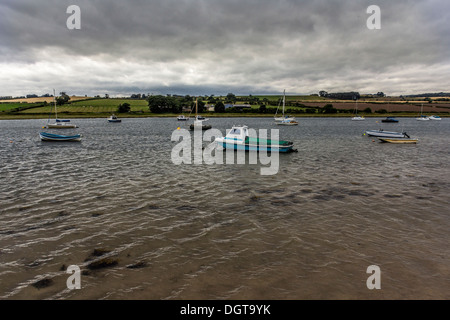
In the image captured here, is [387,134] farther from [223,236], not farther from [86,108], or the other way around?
[86,108]

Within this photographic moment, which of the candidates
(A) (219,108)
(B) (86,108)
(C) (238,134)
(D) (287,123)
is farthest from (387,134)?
(B) (86,108)

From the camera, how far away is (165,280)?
23.9 ft

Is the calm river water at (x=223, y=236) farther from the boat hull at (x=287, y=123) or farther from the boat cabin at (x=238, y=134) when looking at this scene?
the boat hull at (x=287, y=123)

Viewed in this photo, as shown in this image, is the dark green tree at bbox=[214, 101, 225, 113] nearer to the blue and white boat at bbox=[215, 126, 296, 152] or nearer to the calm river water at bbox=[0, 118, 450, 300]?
the blue and white boat at bbox=[215, 126, 296, 152]

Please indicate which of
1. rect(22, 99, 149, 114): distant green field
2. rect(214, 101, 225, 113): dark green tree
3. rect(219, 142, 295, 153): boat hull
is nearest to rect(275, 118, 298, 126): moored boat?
rect(219, 142, 295, 153): boat hull

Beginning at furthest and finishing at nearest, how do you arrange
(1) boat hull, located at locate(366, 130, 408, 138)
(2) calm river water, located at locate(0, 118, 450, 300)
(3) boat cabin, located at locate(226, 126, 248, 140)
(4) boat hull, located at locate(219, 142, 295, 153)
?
(1) boat hull, located at locate(366, 130, 408, 138)
(3) boat cabin, located at locate(226, 126, 248, 140)
(4) boat hull, located at locate(219, 142, 295, 153)
(2) calm river water, located at locate(0, 118, 450, 300)

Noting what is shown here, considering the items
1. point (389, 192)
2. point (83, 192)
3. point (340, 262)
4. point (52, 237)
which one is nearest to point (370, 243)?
point (340, 262)

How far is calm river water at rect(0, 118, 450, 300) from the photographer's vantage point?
7055 millimetres

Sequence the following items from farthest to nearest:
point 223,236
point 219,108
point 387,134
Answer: point 219,108, point 387,134, point 223,236

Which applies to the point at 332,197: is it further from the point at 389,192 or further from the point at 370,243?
the point at 370,243

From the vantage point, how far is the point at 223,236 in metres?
10.0

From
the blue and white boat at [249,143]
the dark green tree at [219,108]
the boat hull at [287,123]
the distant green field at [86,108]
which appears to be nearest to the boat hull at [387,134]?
the blue and white boat at [249,143]

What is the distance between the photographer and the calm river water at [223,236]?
23.1 feet

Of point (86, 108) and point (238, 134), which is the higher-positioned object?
point (86, 108)
